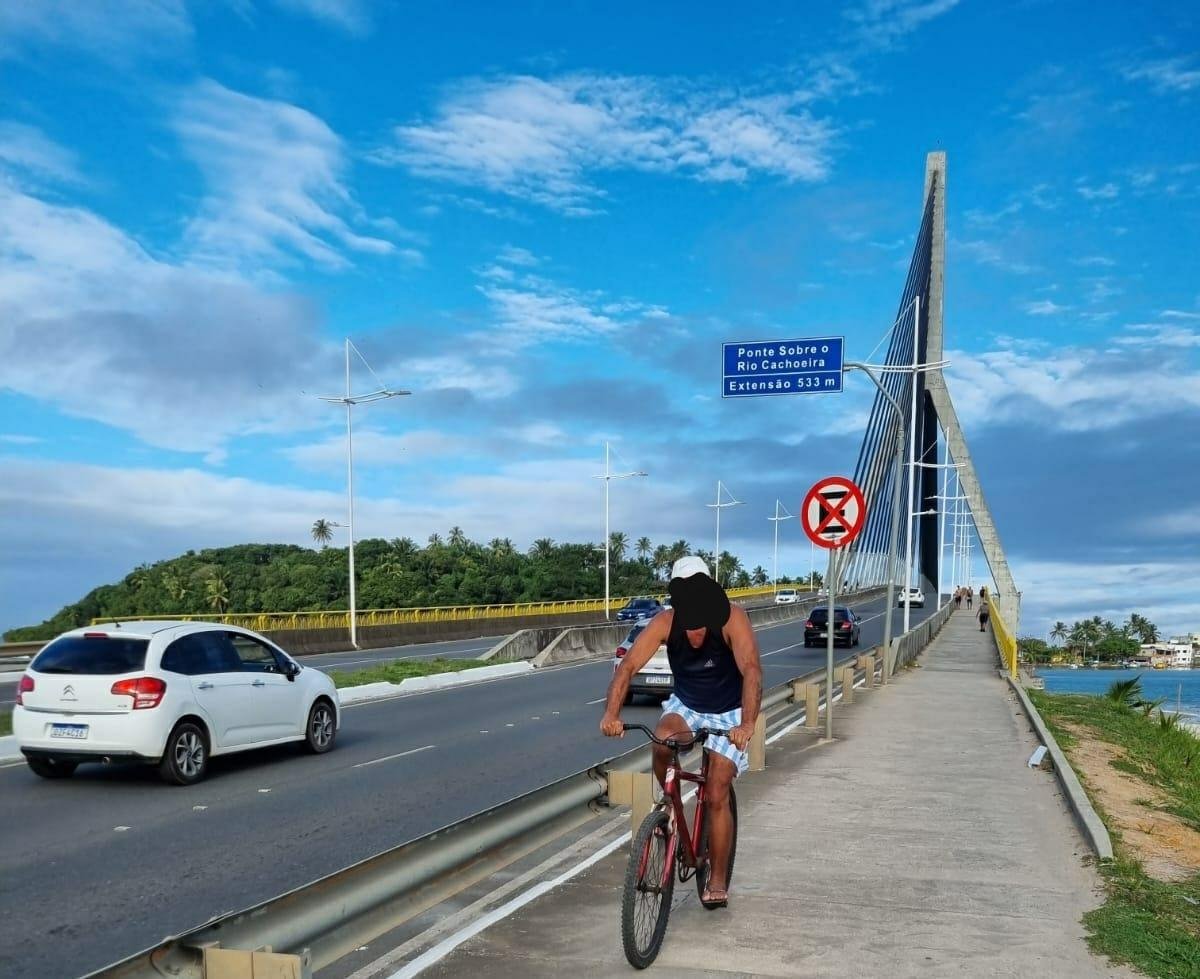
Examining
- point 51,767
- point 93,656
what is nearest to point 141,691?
point 93,656

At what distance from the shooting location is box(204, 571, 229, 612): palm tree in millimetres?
93125

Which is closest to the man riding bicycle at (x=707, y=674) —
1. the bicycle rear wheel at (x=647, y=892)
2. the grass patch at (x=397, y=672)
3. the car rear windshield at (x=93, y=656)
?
the bicycle rear wheel at (x=647, y=892)

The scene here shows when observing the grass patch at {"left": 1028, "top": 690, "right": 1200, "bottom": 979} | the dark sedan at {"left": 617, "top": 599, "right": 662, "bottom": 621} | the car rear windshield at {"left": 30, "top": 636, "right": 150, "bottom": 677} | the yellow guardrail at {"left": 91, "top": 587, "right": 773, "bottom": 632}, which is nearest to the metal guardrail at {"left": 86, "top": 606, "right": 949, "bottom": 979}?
the grass patch at {"left": 1028, "top": 690, "right": 1200, "bottom": 979}

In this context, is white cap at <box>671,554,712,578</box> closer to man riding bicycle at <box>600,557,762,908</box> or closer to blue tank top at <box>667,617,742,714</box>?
man riding bicycle at <box>600,557,762,908</box>

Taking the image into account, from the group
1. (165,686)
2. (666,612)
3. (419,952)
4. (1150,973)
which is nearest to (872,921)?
(1150,973)

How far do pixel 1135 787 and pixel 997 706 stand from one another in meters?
8.10

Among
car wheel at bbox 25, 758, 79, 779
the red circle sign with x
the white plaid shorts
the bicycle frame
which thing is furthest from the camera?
the red circle sign with x

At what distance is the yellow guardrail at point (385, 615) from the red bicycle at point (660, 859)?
67.4 ft

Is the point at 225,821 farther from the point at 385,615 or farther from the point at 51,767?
the point at 385,615

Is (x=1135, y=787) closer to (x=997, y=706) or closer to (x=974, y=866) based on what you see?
(x=974, y=866)

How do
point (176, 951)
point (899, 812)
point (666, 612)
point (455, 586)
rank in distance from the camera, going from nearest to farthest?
1. point (176, 951)
2. point (666, 612)
3. point (899, 812)
4. point (455, 586)

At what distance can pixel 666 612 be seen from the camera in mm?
6438

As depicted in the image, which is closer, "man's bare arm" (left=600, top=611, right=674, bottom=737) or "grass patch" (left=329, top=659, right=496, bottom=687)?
"man's bare arm" (left=600, top=611, right=674, bottom=737)

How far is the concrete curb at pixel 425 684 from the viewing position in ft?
69.0
